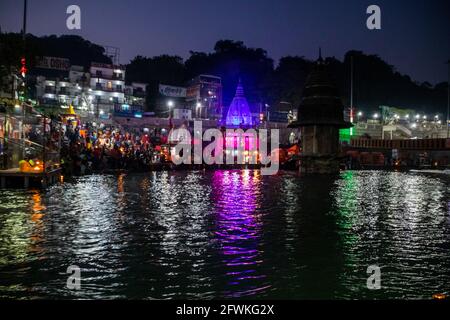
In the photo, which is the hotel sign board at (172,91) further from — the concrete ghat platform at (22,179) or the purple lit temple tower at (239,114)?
the concrete ghat platform at (22,179)

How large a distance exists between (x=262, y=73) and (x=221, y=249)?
11517 centimetres

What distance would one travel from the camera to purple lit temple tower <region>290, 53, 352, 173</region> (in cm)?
3697

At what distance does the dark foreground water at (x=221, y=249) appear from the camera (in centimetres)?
687

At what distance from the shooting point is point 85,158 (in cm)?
3731

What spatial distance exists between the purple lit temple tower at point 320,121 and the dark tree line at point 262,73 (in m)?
63.0

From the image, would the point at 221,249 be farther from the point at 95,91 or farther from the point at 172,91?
the point at 172,91

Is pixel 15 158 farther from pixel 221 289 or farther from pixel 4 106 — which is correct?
pixel 221 289

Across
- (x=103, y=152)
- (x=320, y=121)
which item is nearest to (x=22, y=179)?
(x=103, y=152)

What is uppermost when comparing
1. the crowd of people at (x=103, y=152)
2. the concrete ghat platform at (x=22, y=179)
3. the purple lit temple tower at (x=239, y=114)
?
the purple lit temple tower at (x=239, y=114)

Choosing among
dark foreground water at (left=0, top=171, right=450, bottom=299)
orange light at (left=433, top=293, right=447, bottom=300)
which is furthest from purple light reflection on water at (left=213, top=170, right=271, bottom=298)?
orange light at (left=433, top=293, right=447, bottom=300)

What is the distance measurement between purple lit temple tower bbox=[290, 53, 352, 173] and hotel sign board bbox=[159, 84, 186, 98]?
6267 centimetres

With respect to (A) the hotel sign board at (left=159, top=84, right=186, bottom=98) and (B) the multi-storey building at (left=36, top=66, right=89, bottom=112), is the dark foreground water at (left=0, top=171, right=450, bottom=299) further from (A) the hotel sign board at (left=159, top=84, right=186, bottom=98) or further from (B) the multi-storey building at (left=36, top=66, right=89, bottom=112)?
(A) the hotel sign board at (left=159, top=84, right=186, bottom=98)

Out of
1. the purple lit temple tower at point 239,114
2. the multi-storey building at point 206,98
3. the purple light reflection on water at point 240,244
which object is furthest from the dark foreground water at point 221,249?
the multi-storey building at point 206,98

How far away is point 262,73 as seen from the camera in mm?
120625
